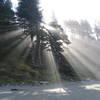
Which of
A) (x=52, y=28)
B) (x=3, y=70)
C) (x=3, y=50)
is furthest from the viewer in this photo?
(x=52, y=28)

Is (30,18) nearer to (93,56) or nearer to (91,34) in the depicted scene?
(93,56)

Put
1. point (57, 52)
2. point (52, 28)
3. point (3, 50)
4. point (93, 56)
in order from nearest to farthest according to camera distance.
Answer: point (3, 50) < point (57, 52) < point (52, 28) < point (93, 56)

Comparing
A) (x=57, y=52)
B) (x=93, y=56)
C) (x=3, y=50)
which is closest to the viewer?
(x=3, y=50)

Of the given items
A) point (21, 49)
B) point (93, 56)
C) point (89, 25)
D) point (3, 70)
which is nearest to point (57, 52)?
point (21, 49)

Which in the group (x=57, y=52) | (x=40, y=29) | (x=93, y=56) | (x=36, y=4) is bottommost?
(x=93, y=56)

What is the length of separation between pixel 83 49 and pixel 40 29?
171 feet

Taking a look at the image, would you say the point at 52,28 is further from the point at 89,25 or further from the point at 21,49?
the point at 89,25

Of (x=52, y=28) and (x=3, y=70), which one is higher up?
(x=52, y=28)

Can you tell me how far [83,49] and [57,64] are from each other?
44328mm

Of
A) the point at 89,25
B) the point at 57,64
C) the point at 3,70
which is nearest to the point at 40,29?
the point at 57,64

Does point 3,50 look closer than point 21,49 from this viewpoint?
Yes

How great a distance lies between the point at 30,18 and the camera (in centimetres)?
5041

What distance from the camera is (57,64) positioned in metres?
58.7

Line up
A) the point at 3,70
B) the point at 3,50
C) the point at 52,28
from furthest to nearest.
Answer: the point at 52,28 < the point at 3,50 < the point at 3,70
